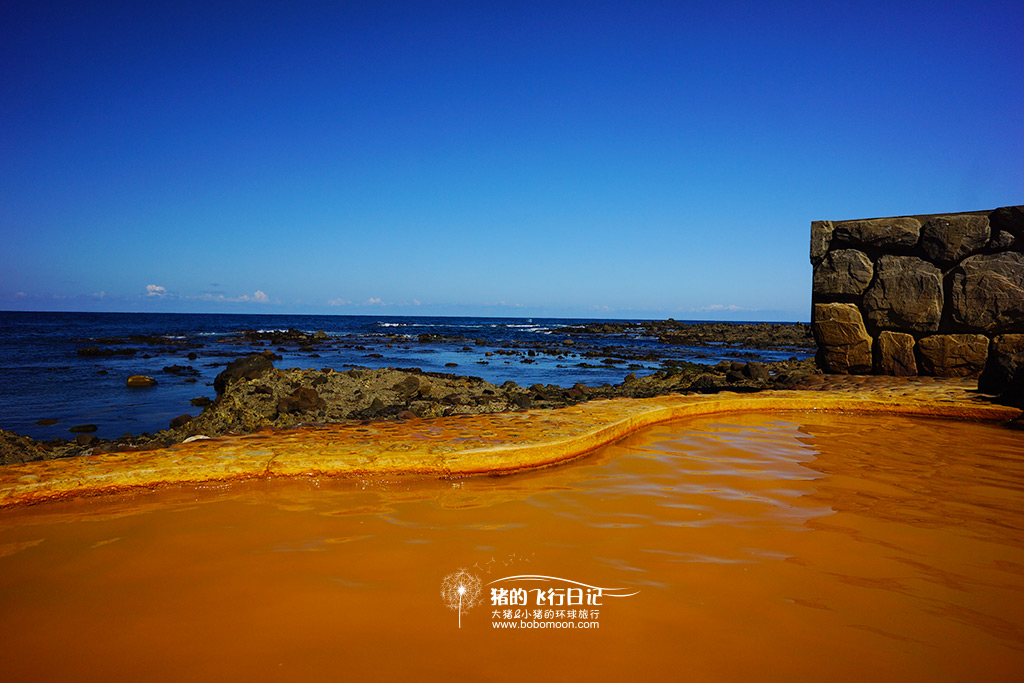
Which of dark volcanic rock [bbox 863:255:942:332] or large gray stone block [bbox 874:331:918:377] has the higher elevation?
dark volcanic rock [bbox 863:255:942:332]

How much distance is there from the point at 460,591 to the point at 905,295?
677 cm

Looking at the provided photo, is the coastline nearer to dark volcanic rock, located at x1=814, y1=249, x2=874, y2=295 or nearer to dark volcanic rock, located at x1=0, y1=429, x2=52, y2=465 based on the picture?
dark volcanic rock, located at x1=814, y1=249, x2=874, y2=295

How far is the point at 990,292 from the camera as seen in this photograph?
5.71 metres

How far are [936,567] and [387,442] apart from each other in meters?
2.90

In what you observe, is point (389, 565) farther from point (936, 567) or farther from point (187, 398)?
point (187, 398)

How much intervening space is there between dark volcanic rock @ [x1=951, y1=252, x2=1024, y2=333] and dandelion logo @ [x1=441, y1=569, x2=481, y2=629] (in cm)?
683

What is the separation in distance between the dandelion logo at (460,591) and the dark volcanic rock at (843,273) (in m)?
6.46

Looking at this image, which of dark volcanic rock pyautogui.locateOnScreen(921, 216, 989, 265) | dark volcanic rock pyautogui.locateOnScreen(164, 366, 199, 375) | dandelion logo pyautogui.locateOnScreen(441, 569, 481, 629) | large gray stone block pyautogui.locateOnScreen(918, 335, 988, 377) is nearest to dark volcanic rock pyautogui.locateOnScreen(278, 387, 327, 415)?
dandelion logo pyautogui.locateOnScreen(441, 569, 481, 629)

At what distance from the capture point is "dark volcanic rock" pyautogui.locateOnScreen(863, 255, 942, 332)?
6.02 m

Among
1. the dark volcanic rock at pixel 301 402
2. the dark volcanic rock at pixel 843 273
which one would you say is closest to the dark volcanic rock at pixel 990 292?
the dark volcanic rock at pixel 843 273

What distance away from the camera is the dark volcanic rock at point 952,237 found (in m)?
5.81

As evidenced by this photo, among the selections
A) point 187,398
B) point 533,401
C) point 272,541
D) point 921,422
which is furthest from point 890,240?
point 187,398

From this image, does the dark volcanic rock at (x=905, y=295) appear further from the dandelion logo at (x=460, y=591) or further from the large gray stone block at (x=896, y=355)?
the dandelion logo at (x=460, y=591)

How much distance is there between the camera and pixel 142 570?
6.48 feet
